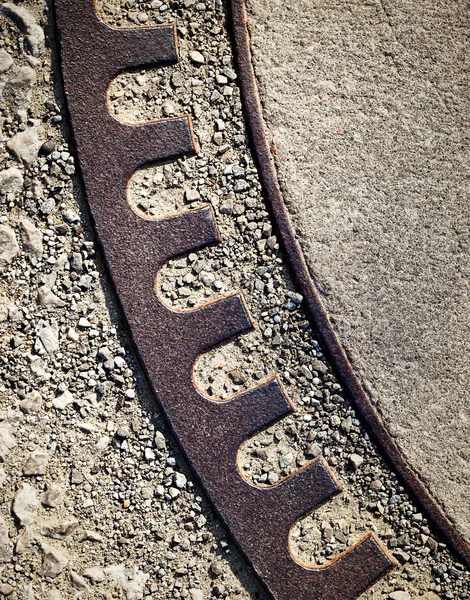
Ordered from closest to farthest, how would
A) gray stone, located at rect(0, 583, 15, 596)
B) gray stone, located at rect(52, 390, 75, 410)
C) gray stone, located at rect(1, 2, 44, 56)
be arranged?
gray stone, located at rect(0, 583, 15, 596) → gray stone, located at rect(52, 390, 75, 410) → gray stone, located at rect(1, 2, 44, 56)

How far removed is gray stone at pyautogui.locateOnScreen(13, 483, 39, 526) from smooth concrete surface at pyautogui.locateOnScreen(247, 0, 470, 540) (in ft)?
4.55

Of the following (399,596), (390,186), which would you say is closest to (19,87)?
(390,186)

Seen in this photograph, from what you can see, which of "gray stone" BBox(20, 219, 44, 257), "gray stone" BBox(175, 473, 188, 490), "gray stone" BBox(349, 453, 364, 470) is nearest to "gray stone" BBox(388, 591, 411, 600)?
"gray stone" BBox(349, 453, 364, 470)

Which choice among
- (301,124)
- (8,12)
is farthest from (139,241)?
(8,12)

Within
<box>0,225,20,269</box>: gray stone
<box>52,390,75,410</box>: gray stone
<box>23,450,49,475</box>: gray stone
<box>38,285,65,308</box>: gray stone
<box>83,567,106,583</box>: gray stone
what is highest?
<box>0,225,20,269</box>: gray stone

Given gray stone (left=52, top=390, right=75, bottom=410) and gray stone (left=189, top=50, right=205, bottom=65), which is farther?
gray stone (left=189, top=50, right=205, bottom=65)

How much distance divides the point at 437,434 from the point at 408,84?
1499mm

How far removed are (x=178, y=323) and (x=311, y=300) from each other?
56 centimetres

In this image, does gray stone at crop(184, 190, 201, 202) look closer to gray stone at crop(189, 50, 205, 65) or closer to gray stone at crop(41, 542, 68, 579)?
gray stone at crop(189, 50, 205, 65)

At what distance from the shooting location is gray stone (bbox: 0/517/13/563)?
1.93 m

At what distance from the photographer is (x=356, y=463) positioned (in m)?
2.03

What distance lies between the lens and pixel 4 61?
6.93 feet

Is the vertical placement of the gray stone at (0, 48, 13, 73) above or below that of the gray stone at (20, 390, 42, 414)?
above

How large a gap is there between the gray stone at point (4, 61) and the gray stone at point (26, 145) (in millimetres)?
274
